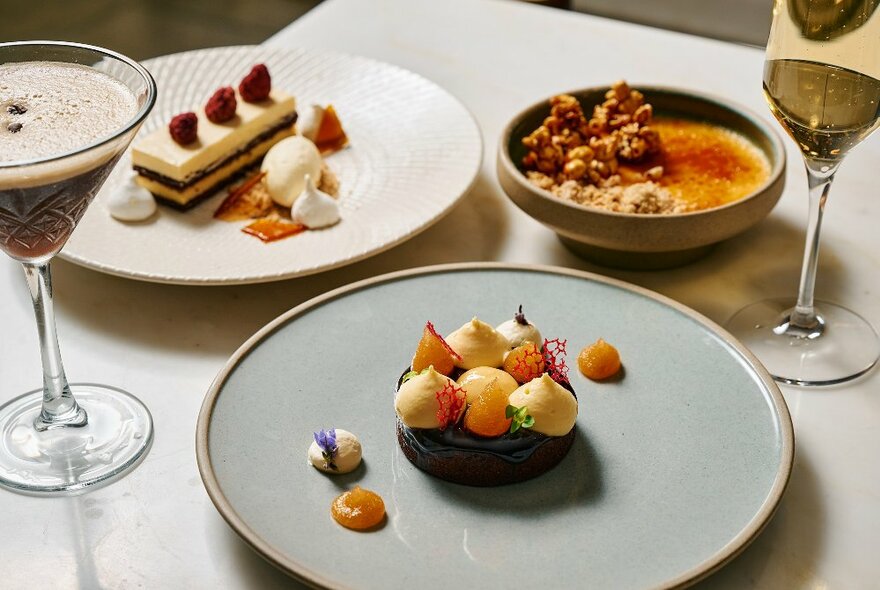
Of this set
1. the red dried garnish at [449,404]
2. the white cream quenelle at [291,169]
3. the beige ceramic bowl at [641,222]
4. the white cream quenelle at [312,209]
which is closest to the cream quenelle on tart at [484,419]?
the red dried garnish at [449,404]

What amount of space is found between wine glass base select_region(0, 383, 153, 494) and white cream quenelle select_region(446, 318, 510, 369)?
0.35m

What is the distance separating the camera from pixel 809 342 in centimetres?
123

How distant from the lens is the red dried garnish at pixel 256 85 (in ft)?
5.63

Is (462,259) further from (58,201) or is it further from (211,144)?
(58,201)

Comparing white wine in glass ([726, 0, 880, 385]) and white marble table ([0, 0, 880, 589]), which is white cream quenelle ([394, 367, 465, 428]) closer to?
white marble table ([0, 0, 880, 589])

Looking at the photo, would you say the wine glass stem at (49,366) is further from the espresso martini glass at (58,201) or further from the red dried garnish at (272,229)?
the red dried garnish at (272,229)

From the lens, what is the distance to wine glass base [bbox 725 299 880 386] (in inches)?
46.5

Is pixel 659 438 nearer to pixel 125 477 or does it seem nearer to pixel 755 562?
pixel 755 562

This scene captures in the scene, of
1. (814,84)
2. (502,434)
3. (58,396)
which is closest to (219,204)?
(58,396)

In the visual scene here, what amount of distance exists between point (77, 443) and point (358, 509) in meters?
0.37

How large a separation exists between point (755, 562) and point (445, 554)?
11.3 inches

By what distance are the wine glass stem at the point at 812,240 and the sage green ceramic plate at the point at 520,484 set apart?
0.57 feet

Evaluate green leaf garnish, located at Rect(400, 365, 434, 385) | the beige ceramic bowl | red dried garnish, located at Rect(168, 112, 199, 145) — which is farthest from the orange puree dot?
red dried garnish, located at Rect(168, 112, 199, 145)

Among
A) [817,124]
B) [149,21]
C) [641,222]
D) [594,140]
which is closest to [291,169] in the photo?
[594,140]
